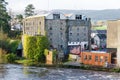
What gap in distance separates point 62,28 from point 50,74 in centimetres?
1798

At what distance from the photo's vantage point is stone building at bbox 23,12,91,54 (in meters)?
57.1

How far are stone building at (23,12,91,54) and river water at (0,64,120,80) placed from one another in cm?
1225

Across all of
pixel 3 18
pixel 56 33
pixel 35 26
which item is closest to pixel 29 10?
pixel 3 18

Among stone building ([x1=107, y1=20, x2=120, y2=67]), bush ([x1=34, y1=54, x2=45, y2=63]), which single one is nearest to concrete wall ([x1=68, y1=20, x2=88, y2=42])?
bush ([x1=34, y1=54, x2=45, y2=63])

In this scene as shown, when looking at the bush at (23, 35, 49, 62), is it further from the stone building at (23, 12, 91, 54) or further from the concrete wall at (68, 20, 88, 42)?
the concrete wall at (68, 20, 88, 42)

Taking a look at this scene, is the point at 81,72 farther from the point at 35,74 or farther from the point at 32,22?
the point at 32,22

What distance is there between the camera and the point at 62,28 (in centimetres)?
5759

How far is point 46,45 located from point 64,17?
6491 mm

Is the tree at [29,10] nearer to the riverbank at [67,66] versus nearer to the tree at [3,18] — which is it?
the tree at [3,18]

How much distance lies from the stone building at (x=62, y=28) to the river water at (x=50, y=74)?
12.3m

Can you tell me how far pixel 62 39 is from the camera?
57312mm

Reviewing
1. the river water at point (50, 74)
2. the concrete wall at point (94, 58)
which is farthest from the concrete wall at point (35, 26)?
the river water at point (50, 74)

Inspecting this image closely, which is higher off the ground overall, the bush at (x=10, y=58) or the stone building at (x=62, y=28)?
the stone building at (x=62, y=28)

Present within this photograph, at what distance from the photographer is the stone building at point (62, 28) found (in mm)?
57125
